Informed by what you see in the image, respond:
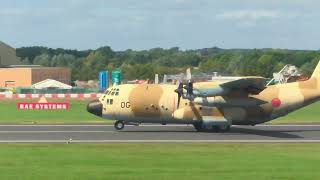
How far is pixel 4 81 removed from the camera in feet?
439

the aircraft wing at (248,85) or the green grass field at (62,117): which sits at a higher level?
the aircraft wing at (248,85)

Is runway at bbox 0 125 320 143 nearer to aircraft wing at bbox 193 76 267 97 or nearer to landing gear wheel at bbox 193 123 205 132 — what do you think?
landing gear wheel at bbox 193 123 205 132

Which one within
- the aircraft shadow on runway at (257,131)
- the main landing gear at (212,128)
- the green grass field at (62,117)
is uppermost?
the main landing gear at (212,128)

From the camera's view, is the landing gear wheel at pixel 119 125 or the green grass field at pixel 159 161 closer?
the green grass field at pixel 159 161

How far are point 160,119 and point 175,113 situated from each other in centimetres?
91

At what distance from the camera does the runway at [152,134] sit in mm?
31172

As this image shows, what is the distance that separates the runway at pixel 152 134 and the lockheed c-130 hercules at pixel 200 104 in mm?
760

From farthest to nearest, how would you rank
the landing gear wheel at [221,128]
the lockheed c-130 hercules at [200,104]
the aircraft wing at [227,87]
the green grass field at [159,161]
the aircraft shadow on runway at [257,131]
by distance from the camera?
the landing gear wheel at [221,128] → the lockheed c-130 hercules at [200,104] → the aircraft wing at [227,87] → the aircraft shadow on runway at [257,131] → the green grass field at [159,161]

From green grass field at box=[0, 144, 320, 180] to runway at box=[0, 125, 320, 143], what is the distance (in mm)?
2785

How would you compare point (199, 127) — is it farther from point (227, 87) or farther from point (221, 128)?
point (227, 87)

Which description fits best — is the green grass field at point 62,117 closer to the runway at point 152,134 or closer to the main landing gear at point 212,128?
the runway at point 152,134

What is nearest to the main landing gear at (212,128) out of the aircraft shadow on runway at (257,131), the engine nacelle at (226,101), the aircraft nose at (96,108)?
the aircraft shadow on runway at (257,131)

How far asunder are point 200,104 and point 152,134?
321cm

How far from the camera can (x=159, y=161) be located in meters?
21.7
